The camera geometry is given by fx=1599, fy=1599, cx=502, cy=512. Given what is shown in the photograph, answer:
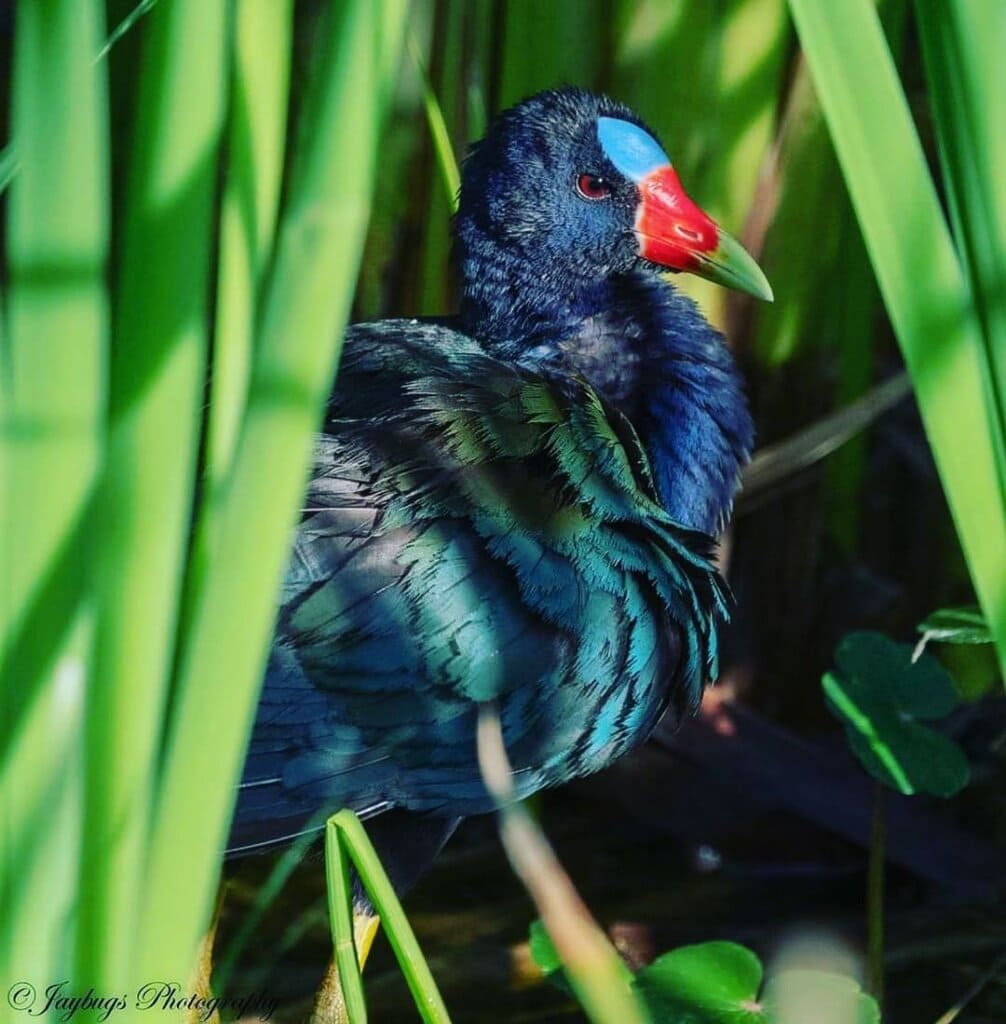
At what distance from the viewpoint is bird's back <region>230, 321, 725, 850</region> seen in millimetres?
1552

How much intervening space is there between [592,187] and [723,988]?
98 centimetres

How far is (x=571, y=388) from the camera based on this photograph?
183 cm

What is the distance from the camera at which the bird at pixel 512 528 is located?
5.11 ft

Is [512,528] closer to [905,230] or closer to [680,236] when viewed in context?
[680,236]

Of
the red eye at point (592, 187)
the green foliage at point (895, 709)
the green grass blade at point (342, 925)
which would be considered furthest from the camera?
the red eye at point (592, 187)

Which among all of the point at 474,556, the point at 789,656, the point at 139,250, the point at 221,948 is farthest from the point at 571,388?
the point at 139,250

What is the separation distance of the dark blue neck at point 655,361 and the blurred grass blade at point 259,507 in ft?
4.25

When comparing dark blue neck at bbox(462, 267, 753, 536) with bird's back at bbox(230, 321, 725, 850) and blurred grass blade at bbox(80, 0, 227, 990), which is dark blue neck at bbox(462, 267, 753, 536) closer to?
bird's back at bbox(230, 321, 725, 850)

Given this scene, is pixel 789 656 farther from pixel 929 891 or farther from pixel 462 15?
pixel 462 15

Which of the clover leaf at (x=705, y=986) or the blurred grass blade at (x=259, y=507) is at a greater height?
the blurred grass blade at (x=259, y=507)

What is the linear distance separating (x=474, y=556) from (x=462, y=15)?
95 cm

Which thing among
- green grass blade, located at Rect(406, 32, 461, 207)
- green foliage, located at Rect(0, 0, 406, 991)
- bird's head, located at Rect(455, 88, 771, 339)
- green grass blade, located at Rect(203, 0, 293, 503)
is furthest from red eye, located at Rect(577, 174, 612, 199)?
green foliage, located at Rect(0, 0, 406, 991)

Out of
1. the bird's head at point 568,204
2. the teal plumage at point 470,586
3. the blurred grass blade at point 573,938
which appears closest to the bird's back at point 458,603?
the teal plumage at point 470,586

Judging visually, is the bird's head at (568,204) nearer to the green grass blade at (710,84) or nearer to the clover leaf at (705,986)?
the green grass blade at (710,84)
